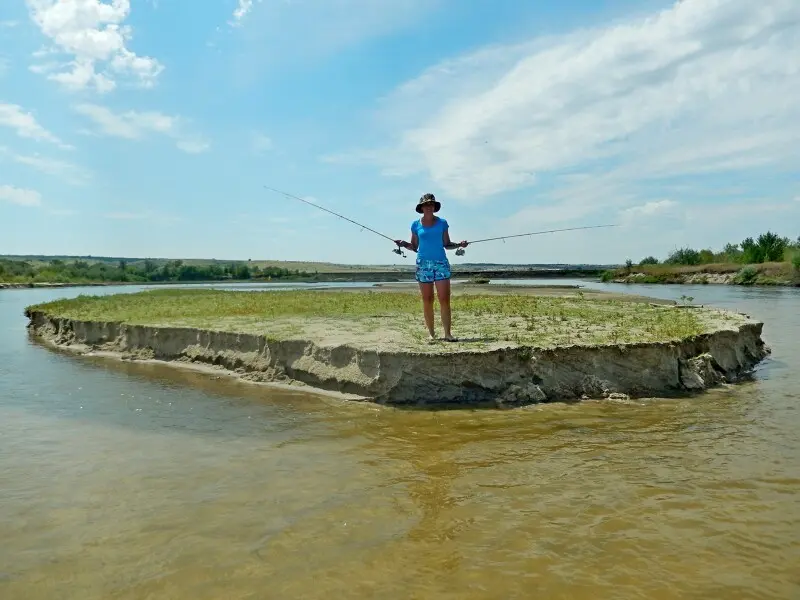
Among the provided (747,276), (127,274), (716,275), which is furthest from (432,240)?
(127,274)

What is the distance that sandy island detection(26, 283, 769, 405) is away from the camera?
8.22 m

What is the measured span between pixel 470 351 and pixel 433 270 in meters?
1.82

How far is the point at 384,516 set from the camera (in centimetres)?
442

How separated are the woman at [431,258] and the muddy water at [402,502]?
7.58ft

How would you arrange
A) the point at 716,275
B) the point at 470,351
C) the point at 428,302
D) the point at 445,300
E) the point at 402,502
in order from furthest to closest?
the point at 716,275, the point at 428,302, the point at 445,300, the point at 470,351, the point at 402,502

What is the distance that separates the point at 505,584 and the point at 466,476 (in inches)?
70.8

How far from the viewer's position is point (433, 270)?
31.3 feet

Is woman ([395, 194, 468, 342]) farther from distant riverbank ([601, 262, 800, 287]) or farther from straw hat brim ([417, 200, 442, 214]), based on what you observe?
distant riverbank ([601, 262, 800, 287])

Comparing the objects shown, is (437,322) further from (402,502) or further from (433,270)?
(402,502)

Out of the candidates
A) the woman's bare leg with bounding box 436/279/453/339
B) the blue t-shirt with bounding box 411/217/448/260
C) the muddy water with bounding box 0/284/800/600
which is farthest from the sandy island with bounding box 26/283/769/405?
the blue t-shirt with bounding box 411/217/448/260

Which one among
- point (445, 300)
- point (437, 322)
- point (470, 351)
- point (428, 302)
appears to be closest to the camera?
point (470, 351)

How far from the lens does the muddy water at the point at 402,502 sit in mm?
3516

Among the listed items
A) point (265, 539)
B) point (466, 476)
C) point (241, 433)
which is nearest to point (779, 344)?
point (466, 476)

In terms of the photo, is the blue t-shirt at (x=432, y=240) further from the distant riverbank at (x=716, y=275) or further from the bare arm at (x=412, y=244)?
the distant riverbank at (x=716, y=275)
